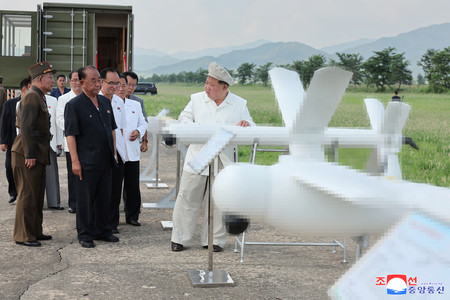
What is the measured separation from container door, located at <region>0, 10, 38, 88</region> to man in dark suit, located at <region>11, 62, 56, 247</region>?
5934 mm

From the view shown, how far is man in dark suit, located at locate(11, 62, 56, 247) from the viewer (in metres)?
4.40

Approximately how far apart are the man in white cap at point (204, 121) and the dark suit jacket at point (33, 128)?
51.1 inches

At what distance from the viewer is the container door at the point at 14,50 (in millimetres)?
10016

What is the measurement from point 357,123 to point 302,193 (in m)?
0.29

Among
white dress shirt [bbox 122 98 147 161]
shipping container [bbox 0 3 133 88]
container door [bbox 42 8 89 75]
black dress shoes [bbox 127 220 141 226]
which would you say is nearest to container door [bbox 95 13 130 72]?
shipping container [bbox 0 3 133 88]

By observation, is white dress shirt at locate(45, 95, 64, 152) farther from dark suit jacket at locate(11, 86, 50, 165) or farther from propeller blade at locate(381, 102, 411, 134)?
propeller blade at locate(381, 102, 411, 134)

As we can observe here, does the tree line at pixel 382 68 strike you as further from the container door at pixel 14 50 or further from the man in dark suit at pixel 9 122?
the container door at pixel 14 50

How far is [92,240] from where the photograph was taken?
4461 mm

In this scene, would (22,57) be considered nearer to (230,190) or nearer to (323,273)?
(323,273)

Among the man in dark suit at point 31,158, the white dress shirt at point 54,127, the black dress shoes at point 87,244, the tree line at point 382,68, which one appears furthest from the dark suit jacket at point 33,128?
the tree line at point 382,68

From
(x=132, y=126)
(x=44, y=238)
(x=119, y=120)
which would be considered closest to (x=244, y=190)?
(x=44, y=238)

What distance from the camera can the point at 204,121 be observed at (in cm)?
413

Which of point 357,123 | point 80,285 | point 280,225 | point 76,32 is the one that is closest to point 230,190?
point 280,225

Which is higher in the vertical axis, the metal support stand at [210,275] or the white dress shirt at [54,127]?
the white dress shirt at [54,127]
